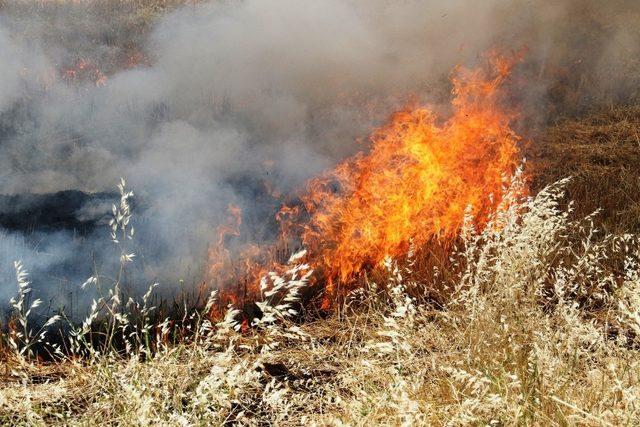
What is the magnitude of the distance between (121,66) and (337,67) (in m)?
4.12

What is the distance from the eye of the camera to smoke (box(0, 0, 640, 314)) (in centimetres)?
422

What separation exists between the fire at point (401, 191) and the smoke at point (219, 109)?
1.17ft

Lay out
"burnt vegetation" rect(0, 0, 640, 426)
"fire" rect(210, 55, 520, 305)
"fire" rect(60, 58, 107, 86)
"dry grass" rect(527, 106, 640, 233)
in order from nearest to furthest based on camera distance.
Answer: "burnt vegetation" rect(0, 0, 640, 426) → "fire" rect(210, 55, 520, 305) → "dry grass" rect(527, 106, 640, 233) → "fire" rect(60, 58, 107, 86)

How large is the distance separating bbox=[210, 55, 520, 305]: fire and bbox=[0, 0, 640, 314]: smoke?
36cm

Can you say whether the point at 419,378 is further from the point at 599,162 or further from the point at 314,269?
the point at 599,162

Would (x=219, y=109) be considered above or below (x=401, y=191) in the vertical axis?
above

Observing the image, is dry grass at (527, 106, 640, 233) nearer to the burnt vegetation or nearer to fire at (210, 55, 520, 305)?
the burnt vegetation

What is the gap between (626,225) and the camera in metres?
4.56

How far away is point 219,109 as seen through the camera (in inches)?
238

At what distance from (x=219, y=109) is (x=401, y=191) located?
2719 millimetres

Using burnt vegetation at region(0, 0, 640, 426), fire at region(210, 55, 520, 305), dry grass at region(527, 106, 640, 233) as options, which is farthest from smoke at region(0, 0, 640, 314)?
dry grass at region(527, 106, 640, 233)

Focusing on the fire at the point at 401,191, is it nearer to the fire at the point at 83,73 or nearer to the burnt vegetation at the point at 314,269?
the burnt vegetation at the point at 314,269

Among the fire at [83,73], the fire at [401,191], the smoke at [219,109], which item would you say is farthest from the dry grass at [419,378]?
the fire at [83,73]

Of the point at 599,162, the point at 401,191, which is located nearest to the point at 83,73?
the point at 401,191
